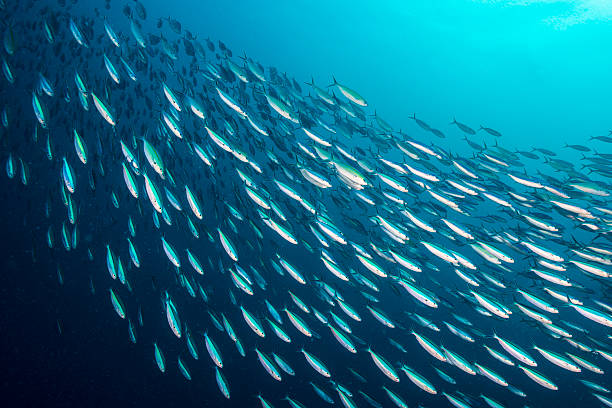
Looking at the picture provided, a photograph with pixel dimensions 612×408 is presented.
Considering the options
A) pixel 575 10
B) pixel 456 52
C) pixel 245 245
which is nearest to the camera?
pixel 245 245

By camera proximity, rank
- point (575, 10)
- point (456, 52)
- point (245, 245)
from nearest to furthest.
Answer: point (245, 245)
point (575, 10)
point (456, 52)

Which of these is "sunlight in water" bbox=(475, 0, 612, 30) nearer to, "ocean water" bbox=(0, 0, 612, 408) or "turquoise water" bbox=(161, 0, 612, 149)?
"turquoise water" bbox=(161, 0, 612, 149)

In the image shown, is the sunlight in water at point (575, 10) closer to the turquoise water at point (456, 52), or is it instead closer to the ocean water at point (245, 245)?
the turquoise water at point (456, 52)

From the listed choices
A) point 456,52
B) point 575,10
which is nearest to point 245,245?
point 575,10

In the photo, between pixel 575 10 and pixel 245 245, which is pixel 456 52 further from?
pixel 245 245

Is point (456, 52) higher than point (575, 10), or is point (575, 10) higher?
point (456, 52)

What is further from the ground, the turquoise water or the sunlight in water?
the turquoise water

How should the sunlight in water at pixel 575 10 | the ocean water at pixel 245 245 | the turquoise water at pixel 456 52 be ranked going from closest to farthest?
the ocean water at pixel 245 245, the sunlight in water at pixel 575 10, the turquoise water at pixel 456 52

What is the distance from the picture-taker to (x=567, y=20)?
2662 cm

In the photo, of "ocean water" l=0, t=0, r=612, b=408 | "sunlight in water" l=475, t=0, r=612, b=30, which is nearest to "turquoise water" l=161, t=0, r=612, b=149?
"sunlight in water" l=475, t=0, r=612, b=30

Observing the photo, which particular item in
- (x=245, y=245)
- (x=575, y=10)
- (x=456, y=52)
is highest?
(x=456, y=52)

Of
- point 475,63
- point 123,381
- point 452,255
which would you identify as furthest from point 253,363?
point 475,63

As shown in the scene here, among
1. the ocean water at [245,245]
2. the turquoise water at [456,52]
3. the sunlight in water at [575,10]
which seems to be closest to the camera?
the ocean water at [245,245]

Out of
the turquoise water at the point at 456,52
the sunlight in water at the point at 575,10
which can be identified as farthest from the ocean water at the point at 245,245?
the turquoise water at the point at 456,52
